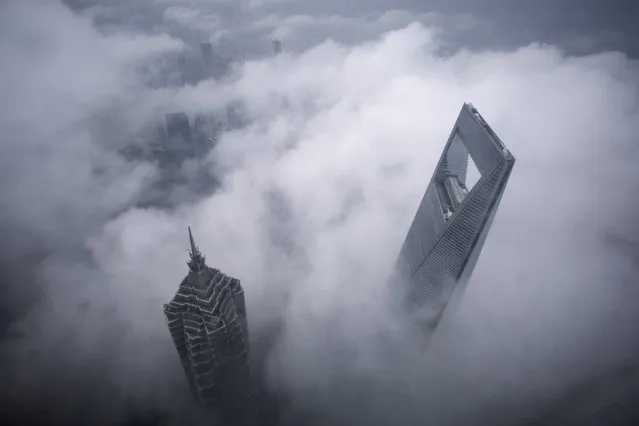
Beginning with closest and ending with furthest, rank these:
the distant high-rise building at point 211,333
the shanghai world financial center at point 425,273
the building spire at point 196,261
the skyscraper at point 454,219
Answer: the skyscraper at point 454,219 → the shanghai world financial center at point 425,273 → the building spire at point 196,261 → the distant high-rise building at point 211,333

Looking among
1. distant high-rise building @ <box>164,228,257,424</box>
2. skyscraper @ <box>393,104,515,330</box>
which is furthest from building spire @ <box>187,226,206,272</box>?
skyscraper @ <box>393,104,515,330</box>

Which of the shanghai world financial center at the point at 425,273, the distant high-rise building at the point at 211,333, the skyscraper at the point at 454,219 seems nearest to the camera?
the skyscraper at the point at 454,219

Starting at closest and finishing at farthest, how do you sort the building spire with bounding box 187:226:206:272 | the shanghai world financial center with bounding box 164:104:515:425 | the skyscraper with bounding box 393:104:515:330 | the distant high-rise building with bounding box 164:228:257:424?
the skyscraper with bounding box 393:104:515:330
the shanghai world financial center with bounding box 164:104:515:425
the building spire with bounding box 187:226:206:272
the distant high-rise building with bounding box 164:228:257:424

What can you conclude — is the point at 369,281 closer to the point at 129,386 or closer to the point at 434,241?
the point at 434,241

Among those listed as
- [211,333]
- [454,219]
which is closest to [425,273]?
[454,219]

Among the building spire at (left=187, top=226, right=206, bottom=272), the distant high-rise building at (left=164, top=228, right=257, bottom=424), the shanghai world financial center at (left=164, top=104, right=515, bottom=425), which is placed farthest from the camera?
the distant high-rise building at (left=164, top=228, right=257, bottom=424)

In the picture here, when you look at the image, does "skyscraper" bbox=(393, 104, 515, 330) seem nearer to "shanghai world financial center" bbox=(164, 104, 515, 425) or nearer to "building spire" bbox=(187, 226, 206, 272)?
"shanghai world financial center" bbox=(164, 104, 515, 425)

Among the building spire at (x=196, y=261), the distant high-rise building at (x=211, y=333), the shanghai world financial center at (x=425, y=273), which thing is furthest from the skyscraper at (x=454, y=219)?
the building spire at (x=196, y=261)

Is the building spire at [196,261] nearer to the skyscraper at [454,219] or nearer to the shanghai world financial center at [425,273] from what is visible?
the shanghai world financial center at [425,273]
